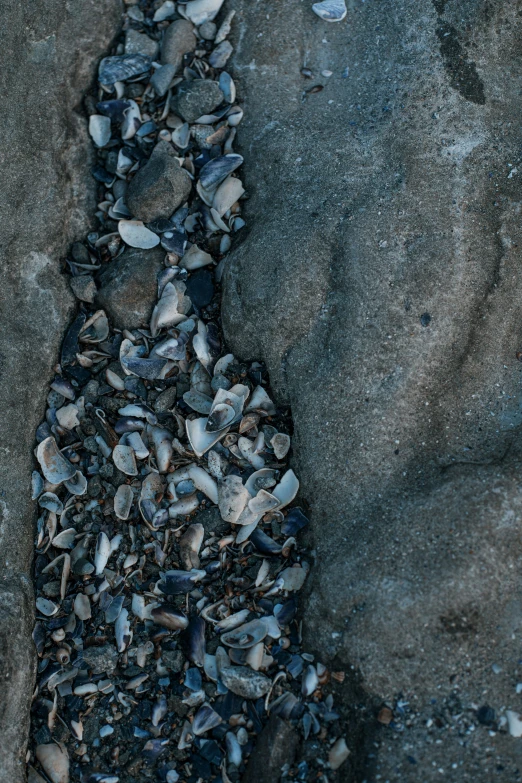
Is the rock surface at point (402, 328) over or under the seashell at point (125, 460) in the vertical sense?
A: over

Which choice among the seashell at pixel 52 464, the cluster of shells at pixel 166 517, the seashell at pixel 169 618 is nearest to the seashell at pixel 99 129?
the cluster of shells at pixel 166 517

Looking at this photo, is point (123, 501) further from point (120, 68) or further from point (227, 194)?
point (120, 68)

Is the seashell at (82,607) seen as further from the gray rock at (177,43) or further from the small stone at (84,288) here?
the gray rock at (177,43)

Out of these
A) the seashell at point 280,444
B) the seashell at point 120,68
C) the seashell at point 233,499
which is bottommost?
the seashell at point 233,499

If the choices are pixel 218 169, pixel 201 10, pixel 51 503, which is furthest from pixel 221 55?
pixel 51 503

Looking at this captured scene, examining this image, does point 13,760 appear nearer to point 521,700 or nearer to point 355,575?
point 355,575

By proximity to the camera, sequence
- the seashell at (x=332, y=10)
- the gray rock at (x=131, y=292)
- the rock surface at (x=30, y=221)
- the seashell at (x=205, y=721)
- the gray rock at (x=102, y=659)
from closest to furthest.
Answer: the seashell at (x=205, y=721) < the gray rock at (x=102, y=659) < the rock surface at (x=30, y=221) < the gray rock at (x=131, y=292) < the seashell at (x=332, y=10)

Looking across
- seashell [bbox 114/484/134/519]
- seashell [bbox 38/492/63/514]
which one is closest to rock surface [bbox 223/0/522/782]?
seashell [bbox 114/484/134/519]
